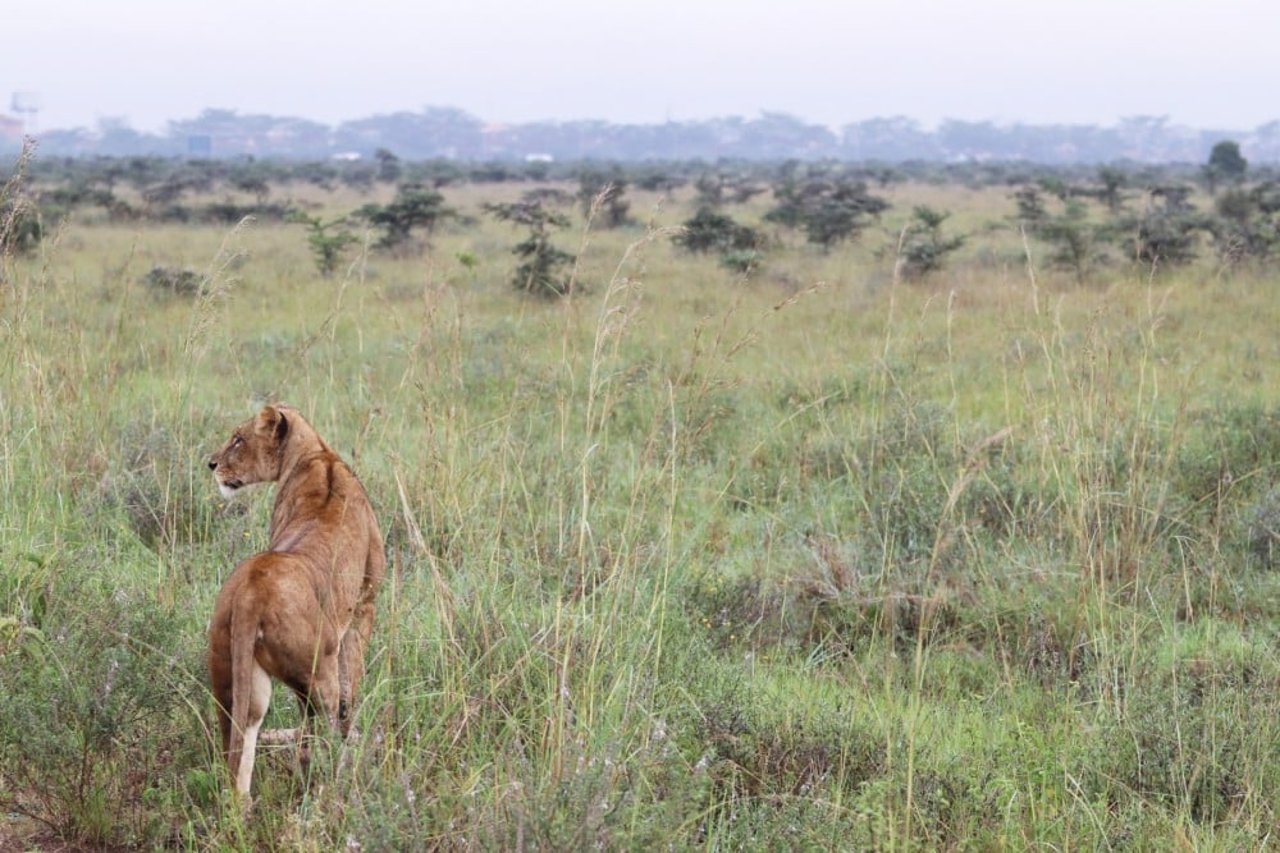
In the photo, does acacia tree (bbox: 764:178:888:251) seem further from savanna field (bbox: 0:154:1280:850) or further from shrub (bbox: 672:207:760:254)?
savanna field (bbox: 0:154:1280:850)

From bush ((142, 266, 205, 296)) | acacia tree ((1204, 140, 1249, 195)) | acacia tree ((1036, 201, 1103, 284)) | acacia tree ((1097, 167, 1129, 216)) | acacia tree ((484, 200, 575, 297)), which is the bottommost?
bush ((142, 266, 205, 296))

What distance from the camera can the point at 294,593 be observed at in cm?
330

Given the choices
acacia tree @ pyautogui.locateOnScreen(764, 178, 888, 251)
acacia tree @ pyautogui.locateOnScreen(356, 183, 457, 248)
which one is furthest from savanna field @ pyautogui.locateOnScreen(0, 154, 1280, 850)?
acacia tree @ pyautogui.locateOnScreen(764, 178, 888, 251)

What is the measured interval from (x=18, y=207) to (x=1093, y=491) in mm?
4237

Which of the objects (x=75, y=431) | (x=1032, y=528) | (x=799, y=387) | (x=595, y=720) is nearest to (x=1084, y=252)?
(x=799, y=387)

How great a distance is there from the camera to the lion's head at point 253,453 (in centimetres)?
421

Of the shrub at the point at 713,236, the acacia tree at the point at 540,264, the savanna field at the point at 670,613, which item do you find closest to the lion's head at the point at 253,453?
the savanna field at the point at 670,613

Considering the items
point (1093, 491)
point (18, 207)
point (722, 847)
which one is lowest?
point (722, 847)

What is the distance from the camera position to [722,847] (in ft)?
11.0

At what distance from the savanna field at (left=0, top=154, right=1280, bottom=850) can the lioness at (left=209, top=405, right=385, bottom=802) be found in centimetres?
15

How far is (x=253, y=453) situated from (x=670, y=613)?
1484mm

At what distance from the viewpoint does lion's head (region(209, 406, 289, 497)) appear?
421 cm

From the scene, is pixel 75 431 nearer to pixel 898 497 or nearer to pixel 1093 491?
pixel 898 497

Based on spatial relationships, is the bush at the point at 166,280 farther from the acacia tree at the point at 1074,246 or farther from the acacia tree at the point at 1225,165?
the acacia tree at the point at 1225,165
